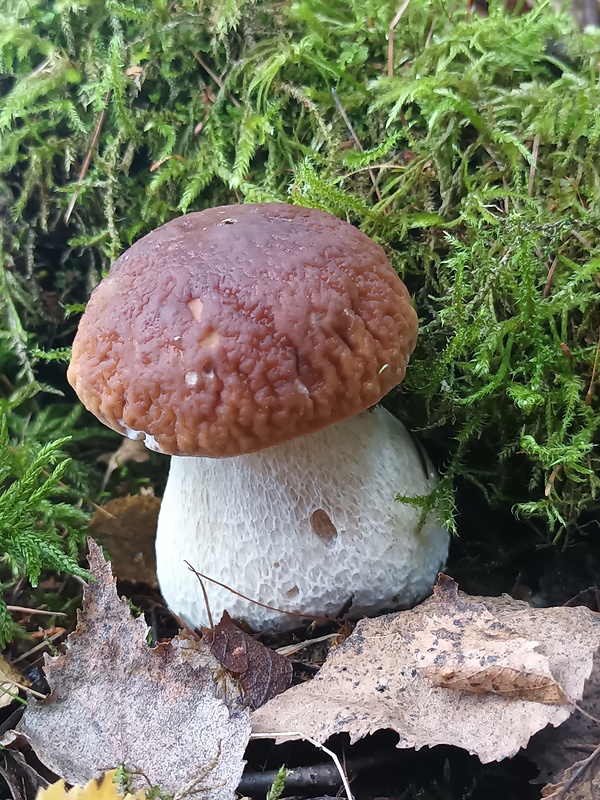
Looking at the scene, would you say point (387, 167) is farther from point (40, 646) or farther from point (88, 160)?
point (40, 646)

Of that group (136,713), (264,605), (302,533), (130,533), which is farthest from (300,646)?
(130,533)

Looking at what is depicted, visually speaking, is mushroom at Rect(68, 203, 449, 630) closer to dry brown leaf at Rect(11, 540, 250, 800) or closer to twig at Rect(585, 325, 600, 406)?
dry brown leaf at Rect(11, 540, 250, 800)

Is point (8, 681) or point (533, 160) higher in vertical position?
point (533, 160)

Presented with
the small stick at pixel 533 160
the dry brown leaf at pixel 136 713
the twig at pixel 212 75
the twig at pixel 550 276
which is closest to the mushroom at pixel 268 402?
the dry brown leaf at pixel 136 713

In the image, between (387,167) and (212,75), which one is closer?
(387,167)

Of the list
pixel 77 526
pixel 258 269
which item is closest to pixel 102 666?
pixel 77 526

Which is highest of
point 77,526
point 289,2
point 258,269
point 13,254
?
point 289,2

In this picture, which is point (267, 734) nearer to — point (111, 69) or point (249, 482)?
point (249, 482)

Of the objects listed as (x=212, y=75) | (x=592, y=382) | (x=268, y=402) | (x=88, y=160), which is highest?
(x=212, y=75)
